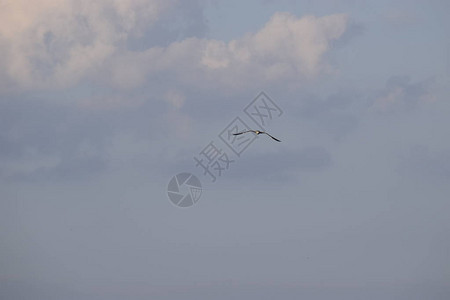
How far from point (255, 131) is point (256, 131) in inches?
25.3

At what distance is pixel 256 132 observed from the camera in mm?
129125

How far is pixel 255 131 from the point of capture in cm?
12900

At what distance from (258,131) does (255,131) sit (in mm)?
1772

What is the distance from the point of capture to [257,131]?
129625 millimetres

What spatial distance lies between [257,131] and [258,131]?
0.57 metres

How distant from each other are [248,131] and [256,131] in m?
4.74

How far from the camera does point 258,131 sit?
130 meters

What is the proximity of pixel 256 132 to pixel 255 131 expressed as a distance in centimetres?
69

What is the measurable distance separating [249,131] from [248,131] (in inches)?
19.3

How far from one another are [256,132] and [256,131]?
0.55 metres

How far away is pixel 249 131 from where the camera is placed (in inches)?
5217

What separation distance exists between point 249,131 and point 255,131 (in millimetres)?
4334
